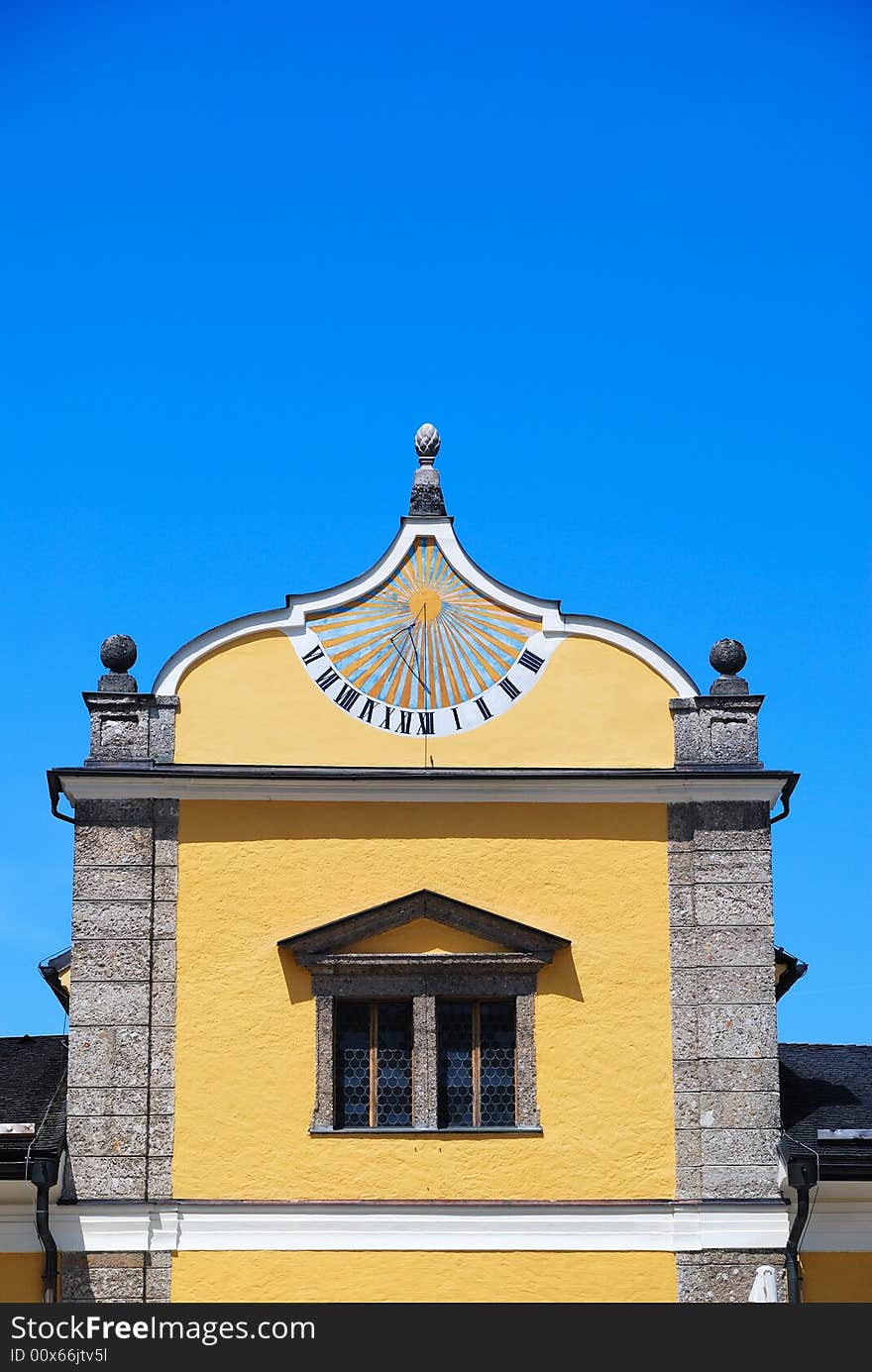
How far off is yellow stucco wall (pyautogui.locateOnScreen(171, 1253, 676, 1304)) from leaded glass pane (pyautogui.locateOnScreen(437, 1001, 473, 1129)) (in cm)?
146

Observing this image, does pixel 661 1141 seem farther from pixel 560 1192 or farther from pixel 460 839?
pixel 460 839

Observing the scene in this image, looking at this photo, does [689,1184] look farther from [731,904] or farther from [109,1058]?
[109,1058]

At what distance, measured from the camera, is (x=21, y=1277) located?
23891 mm

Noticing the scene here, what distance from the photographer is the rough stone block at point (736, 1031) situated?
24.7 m

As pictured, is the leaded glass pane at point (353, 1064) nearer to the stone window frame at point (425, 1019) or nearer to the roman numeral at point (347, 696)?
the stone window frame at point (425, 1019)

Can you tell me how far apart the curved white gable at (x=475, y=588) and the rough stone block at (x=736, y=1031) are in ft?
11.5

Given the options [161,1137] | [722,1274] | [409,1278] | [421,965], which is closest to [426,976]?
[421,965]

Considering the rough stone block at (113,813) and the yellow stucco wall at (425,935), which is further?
the rough stone block at (113,813)

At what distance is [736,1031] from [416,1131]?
3.55 meters

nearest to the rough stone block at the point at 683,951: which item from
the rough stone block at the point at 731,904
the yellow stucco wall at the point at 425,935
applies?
the yellow stucco wall at the point at 425,935

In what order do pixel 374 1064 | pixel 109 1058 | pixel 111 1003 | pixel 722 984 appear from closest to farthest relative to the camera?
pixel 109 1058 → pixel 111 1003 → pixel 374 1064 → pixel 722 984

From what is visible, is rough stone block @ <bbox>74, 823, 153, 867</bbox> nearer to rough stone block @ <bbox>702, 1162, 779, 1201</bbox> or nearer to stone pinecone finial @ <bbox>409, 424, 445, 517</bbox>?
stone pinecone finial @ <bbox>409, 424, 445, 517</bbox>

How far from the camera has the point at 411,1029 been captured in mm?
24734

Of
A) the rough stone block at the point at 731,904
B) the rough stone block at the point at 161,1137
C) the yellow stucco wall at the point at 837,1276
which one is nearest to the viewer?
the rough stone block at the point at 161,1137
